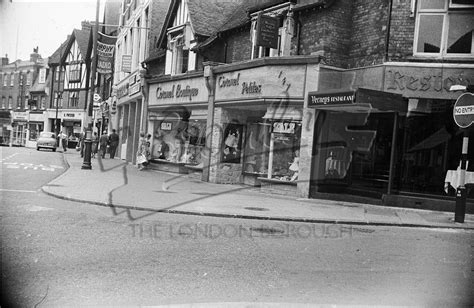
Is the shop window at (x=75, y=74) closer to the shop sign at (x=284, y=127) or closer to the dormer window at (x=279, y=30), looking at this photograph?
the dormer window at (x=279, y=30)

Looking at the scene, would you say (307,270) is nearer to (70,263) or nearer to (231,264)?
(231,264)

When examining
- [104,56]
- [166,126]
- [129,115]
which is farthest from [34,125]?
[166,126]

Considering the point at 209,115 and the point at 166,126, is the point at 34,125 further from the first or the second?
the point at 209,115

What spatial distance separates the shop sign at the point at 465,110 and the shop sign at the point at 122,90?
2265 centimetres

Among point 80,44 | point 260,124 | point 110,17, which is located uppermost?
point 110,17

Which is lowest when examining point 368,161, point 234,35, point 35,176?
point 35,176

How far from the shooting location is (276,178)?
52.9ft

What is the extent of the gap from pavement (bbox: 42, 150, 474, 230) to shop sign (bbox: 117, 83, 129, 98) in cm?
1497

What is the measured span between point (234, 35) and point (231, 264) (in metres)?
15.3

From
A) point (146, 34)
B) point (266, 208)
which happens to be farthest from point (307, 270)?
point (146, 34)

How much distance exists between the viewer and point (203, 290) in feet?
17.0

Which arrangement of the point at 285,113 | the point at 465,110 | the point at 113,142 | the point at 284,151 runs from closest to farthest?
1. the point at 465,110
2. the point at 285,113
3. the point at 284,151
4. the point at 113,142

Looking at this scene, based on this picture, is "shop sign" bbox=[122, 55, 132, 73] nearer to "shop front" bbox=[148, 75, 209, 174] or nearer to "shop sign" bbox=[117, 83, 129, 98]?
"shop sign" bbox=[117, 83, 129, 98]

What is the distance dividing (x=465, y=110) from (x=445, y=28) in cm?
348
